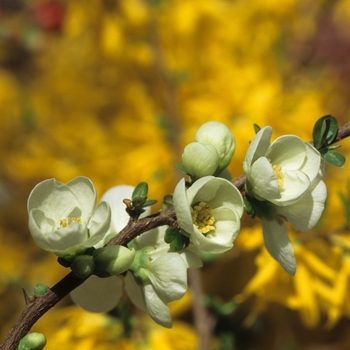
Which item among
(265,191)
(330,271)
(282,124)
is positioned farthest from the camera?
(282,124)

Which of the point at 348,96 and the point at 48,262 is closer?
the point at 48,262

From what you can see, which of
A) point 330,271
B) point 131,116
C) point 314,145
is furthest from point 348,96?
point 314,145

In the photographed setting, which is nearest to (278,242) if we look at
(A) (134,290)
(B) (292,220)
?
(B) (292,220)

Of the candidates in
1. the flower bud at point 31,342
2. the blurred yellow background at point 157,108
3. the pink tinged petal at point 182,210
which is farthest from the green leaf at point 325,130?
the blurred yellow background at point 157,108

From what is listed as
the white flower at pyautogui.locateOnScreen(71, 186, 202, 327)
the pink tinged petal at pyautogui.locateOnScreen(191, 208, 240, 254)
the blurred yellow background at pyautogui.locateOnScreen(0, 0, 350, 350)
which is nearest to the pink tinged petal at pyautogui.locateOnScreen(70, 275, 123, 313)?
the white flower at pyautogui.locateOnScreen(71, 186, 202, 327)

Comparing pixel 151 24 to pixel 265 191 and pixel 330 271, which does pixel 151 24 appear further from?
pixel 265 191

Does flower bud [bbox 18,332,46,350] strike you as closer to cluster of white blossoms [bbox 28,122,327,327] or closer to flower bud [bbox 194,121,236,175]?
cluster of white blossoms [bbox 28,122,327,327]

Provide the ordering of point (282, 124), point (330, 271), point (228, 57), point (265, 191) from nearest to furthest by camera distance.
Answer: point (265, 191) → point (330, 271) → point (282, 124) → point (228, 57)
